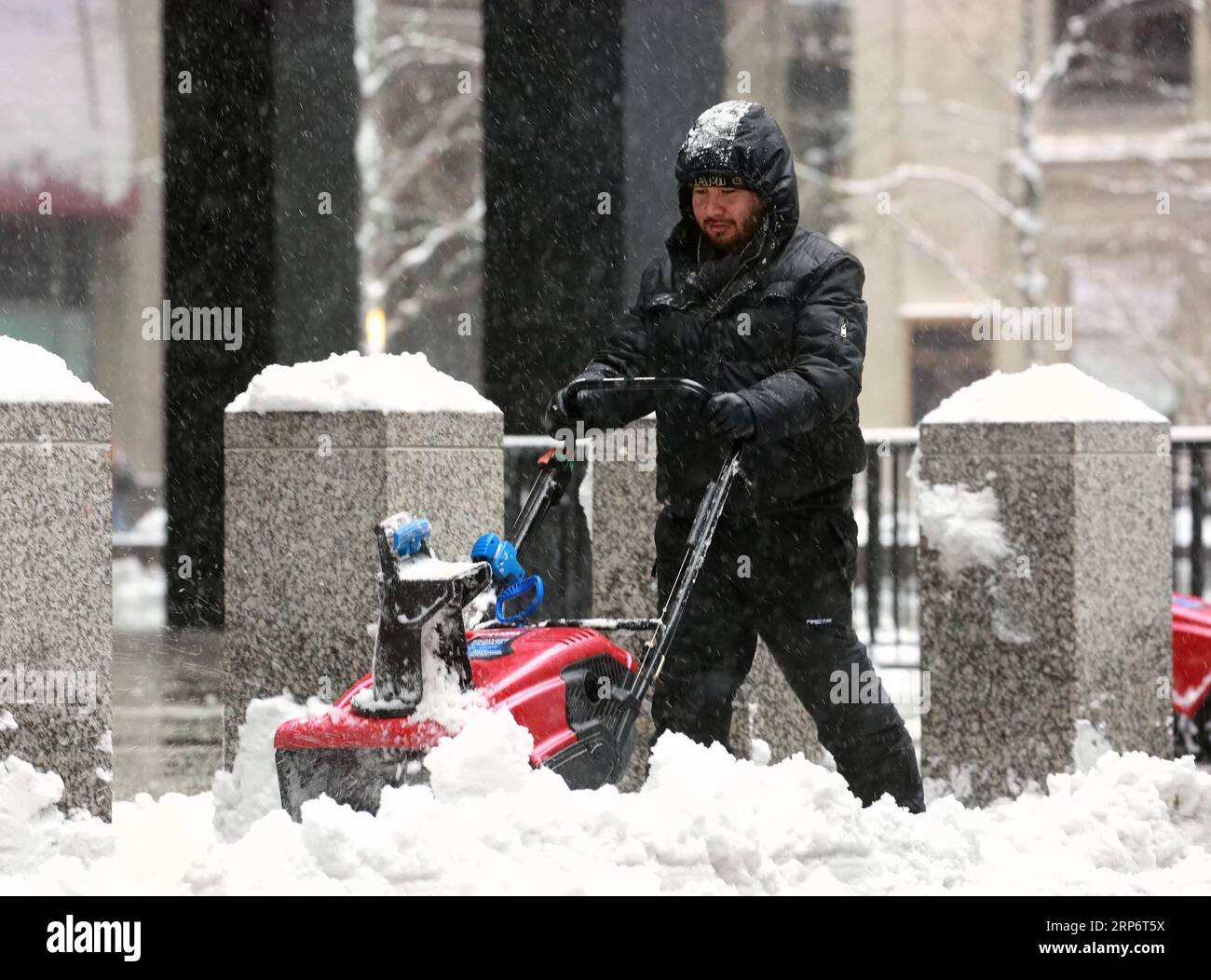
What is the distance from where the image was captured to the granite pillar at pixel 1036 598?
6.34m

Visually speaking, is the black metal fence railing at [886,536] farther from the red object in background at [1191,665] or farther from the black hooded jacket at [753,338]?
the black hooded jacket at [753,338]

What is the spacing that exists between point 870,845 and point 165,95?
831 centimetres

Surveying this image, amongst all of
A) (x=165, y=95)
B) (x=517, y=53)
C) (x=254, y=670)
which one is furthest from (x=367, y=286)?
(x=254, y=670)

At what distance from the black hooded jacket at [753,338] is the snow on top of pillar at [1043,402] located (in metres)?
1.38

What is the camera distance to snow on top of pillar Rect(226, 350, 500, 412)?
6.24m

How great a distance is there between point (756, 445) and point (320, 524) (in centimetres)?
203

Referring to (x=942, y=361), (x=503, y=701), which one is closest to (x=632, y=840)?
(x=503, y=701)

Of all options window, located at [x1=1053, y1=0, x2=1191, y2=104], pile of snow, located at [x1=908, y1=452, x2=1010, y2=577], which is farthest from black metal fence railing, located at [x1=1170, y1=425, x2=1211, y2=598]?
window, located at [x1=1053, y1=0, x2=1191, y2=104]

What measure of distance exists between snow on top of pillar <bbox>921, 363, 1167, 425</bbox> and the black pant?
1.41 m

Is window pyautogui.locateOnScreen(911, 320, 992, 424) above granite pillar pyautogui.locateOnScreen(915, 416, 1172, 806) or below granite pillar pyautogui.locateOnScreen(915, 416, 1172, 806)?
above

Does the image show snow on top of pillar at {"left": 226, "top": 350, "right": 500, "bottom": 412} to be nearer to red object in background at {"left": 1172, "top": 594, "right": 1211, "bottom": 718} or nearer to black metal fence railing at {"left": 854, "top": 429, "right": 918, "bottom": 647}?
red object in background at {"left": 1172, "top": 594, "right": 1211, "bottom": 718}

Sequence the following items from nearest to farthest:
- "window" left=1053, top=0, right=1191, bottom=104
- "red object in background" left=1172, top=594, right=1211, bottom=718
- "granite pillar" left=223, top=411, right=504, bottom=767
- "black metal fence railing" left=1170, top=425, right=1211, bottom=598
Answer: "granite pillar" left=223, top=411, right=504, bottom=767, "red object in background" left=1172, top=594, right=1211, bottom=718, "black metal fence railing" left=1170, top=425, right=1211, bottom=598, "window" left=1053, top=0, right=1191, bottom=104
